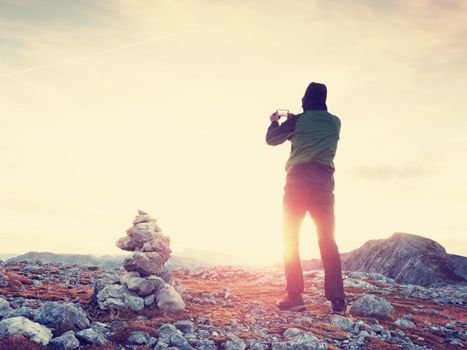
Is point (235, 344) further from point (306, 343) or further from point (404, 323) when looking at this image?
point (404, 323)

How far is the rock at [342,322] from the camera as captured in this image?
941 cm

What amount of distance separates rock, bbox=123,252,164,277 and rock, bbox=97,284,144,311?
2.81ft

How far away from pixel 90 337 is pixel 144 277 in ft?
13.9

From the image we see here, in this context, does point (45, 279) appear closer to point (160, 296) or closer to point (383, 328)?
→ point (160, 296)

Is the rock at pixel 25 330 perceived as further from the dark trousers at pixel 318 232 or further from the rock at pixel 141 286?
the dark trousers at pixel 318 232

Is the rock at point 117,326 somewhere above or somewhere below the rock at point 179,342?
above

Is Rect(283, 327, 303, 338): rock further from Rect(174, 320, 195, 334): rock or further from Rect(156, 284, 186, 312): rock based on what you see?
Rect(156, 284, 186, 312): rock

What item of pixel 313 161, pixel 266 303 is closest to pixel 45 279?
pixel 266 303

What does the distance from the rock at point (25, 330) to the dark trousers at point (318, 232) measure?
20.4ft

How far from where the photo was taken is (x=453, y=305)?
16.8m

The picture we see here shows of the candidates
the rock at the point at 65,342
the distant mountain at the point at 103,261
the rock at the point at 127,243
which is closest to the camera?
the rock at the point at 65,342

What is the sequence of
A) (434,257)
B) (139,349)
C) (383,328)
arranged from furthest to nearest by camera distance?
(434,257)
(383,328)
(139,349)

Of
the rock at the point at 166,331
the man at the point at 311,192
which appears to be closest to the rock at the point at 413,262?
the man at the point at 311,192

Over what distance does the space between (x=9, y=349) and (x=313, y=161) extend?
8.00 metres
